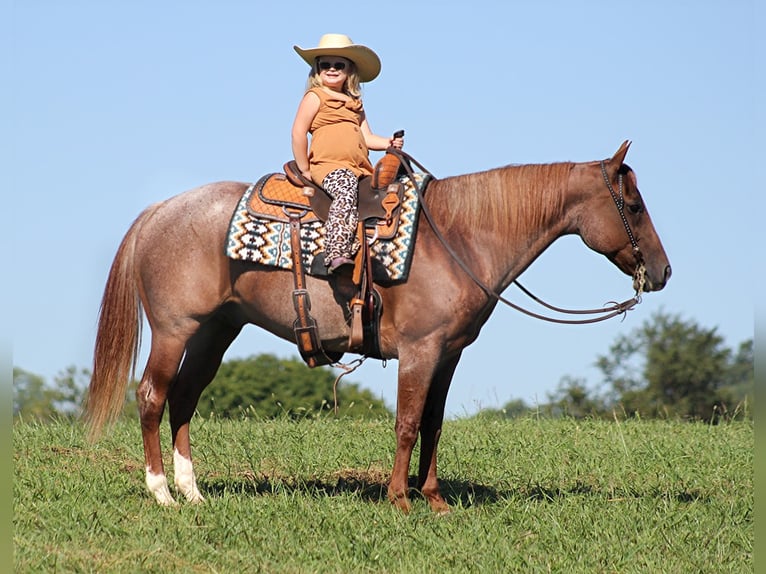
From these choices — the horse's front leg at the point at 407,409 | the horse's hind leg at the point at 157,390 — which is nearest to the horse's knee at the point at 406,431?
the horse's front leg at the point at 407,409

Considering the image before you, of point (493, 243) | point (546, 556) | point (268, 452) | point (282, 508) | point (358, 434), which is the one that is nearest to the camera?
point (546, 556)

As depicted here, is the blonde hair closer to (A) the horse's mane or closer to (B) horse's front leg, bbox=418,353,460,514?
(A) the horse's mane

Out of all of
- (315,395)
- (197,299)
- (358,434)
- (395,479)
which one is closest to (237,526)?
(395,479)

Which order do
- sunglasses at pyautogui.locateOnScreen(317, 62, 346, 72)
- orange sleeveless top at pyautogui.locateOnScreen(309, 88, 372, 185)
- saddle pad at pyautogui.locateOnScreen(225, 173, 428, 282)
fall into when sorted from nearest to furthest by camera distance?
saddle pad at pyautogui.locateOnScreen(225, 173, 428, 282) → orange sleeveless top at pyautogui.locateOnScreen(309, 88, 372, 185) → sunglasses at pyautogui.locateOnScreen(317, 62, 346, 72)

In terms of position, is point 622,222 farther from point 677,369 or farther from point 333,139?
point 677,369

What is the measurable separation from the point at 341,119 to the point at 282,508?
2.55 m

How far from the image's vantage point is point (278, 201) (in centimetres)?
663

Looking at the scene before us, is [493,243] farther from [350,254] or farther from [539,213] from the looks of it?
[350,254]

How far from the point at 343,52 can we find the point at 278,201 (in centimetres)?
109

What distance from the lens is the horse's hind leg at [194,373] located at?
6.99 m

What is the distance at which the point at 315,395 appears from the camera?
1361 inches

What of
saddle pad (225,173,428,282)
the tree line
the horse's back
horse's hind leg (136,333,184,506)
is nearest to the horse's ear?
saddle pad (225,173,428,282)

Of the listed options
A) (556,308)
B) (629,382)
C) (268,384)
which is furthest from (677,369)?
(556,308)

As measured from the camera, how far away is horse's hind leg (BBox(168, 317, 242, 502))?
22.9 ft
